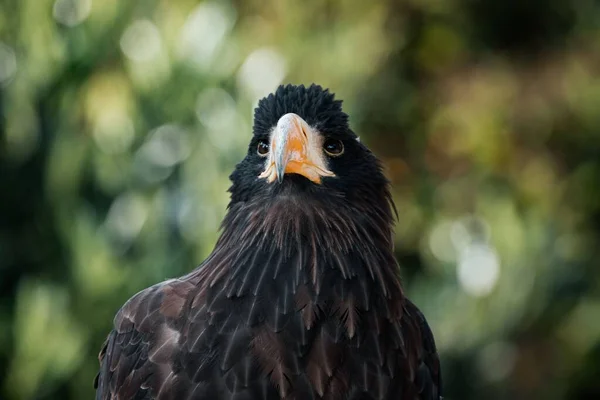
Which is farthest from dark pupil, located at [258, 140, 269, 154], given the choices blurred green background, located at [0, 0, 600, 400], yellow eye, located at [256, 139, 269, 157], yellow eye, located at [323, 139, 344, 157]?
blurred green background, located at [0, 0, 600, 400]

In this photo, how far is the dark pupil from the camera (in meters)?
3.19

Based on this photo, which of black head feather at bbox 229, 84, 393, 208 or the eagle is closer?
the eagle

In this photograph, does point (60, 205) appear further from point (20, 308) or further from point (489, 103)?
point (489, 103)

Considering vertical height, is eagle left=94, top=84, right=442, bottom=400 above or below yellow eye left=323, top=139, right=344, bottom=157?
below

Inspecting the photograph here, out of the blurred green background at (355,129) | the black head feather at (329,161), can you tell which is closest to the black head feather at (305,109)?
the black head feather at (329,161)

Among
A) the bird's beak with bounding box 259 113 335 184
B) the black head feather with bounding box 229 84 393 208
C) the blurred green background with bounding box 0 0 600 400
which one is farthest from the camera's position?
the blurred green background with bounding box 0 0 600 400

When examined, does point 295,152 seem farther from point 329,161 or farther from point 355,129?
point 355,129

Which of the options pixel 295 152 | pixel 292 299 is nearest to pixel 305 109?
pixel 295 152

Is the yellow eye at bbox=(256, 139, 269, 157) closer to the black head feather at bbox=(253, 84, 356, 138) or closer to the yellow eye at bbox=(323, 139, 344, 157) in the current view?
the black head feather at bbox=(253, 84, 356, 138)

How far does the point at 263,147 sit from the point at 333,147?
0.80 ft

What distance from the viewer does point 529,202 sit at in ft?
27.2

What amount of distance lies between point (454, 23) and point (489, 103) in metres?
0.93

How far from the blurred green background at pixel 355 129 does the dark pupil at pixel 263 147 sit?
3.47 m

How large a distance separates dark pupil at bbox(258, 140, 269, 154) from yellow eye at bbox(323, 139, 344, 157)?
0.67 feet
